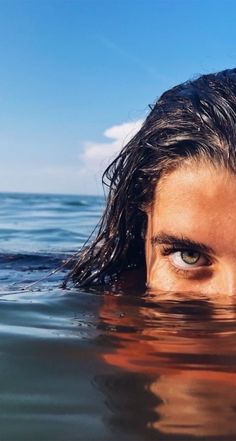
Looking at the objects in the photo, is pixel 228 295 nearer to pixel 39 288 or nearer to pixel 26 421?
pixel 39 288

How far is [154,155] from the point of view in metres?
3.06

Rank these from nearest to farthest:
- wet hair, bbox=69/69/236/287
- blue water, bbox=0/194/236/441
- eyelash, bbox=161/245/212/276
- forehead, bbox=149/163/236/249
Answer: blue water, bbox=0/194/236/441, forehead, bbox=149/163/236/249, eyelash, bbox=161/245/212/276, wet hair, bbox=69/69/236/287

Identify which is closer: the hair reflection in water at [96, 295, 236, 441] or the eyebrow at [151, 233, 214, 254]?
the hair reflection in water at [96, 295, 236, 441]

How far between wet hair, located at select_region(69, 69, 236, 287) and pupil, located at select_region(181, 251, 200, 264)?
1.41 ft

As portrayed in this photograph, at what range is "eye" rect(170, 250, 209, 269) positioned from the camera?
256 centimetres

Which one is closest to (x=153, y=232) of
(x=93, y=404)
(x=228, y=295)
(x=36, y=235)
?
(x=228, y=295)

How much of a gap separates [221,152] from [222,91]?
463 millimetres

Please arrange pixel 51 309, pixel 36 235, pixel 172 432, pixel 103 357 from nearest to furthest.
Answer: pixel 172 432 → pixel 103 357 → pixel 51 309 → pixel 36 235

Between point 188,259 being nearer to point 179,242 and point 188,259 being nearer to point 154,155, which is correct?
point 179,242

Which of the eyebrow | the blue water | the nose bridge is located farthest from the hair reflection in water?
the eyebrow

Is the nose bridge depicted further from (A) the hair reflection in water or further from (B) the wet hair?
(B) the wet hair

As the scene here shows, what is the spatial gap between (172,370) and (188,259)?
111cm

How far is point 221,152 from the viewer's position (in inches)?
106

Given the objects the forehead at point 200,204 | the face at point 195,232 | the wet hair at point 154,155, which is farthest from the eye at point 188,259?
the wet hair at point 154,155
